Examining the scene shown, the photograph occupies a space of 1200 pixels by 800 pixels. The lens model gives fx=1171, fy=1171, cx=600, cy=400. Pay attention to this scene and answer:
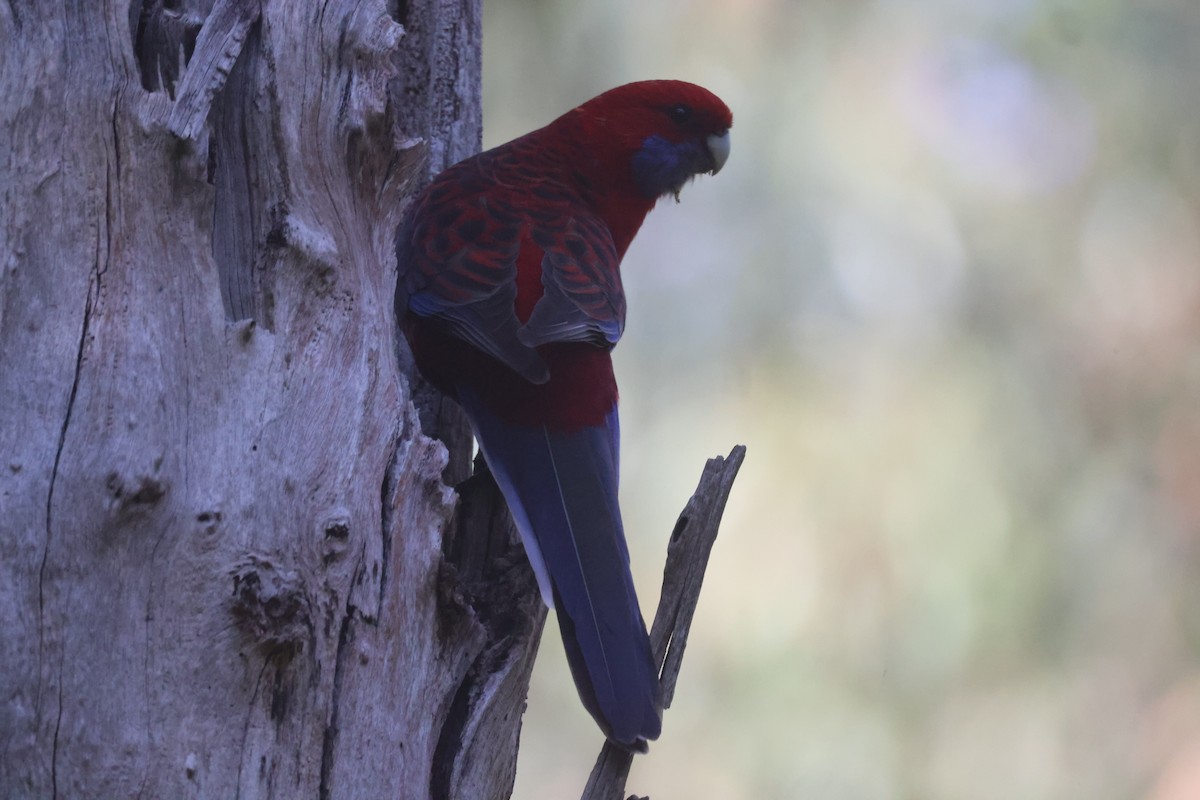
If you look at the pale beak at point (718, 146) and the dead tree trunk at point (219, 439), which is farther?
the pale beak at point (718, 146)

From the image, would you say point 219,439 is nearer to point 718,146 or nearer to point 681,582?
point 681,582

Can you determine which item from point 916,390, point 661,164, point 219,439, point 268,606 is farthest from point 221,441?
point 916,390

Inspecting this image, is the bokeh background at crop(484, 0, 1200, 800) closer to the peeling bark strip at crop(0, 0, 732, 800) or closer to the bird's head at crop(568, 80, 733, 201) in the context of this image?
the bird's head at crop(568, 80, 733, 201)

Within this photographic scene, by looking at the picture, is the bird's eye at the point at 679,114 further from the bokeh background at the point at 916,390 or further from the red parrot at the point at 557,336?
the bokeh background at the point at 916,390

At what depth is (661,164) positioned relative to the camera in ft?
8.93

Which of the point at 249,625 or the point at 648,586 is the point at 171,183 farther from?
the point at 648,586

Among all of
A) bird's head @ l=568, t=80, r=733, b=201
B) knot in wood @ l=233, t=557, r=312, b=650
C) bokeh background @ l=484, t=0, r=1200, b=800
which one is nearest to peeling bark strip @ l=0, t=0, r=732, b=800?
knot in wood @ l=233, t=557, r=312, b=650

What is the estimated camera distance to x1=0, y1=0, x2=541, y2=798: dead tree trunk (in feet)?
4.44

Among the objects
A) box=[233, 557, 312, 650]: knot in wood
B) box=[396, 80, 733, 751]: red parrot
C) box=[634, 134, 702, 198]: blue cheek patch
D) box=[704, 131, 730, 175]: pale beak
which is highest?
box=[704, 131, 730, 175]: pale beak

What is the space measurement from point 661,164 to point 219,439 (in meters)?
1.51

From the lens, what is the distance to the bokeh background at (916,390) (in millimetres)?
3504

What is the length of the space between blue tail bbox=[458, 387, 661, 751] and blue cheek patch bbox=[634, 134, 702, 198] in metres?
0.82

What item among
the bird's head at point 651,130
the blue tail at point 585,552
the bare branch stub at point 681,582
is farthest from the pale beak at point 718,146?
the bare branch stub at point 681,582

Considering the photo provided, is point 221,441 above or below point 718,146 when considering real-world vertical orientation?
below
